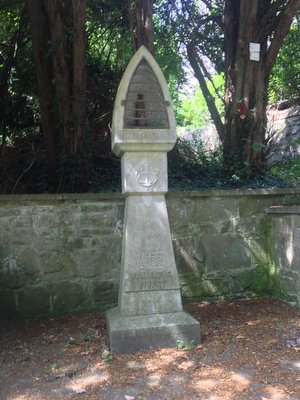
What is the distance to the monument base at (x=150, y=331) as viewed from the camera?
3.68 m

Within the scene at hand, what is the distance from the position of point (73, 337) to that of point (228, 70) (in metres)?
4.50

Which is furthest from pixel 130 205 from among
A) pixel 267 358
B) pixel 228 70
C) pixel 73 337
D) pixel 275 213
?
pixel 228 70

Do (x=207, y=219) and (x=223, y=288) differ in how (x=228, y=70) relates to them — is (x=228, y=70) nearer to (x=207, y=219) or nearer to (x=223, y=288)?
(x=207, y=219)

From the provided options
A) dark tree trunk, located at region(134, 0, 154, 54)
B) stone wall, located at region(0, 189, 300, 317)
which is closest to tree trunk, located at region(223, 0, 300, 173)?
stone wall, located at region(0, 189, 300, 317)

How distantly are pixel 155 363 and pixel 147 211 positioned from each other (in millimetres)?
1273

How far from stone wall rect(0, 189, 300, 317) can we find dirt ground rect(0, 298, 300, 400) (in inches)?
12.0

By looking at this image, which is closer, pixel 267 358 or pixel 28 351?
pixel 267 358

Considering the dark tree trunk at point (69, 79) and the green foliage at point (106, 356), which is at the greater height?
the dark tree trunk at point (69, 79)

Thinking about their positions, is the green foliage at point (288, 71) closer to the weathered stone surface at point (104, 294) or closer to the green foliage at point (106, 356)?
the weathered stone surface at point (104, 294)

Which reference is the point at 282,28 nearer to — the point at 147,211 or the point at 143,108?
the point at 143,108

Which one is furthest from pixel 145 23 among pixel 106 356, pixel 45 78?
pixel 106 356

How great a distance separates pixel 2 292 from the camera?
4.52 meters

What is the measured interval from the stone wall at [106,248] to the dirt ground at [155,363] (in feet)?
1.00

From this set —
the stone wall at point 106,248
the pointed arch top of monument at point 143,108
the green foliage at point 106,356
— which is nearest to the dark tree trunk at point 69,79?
the stone wall at point 106,248
